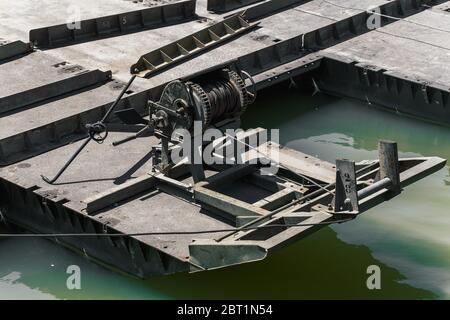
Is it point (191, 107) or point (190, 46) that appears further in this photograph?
point (190, 46)

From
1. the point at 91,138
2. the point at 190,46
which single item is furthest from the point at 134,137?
the point at 190,46

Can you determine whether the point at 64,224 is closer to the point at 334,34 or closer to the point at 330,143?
Result: the point at 330,143

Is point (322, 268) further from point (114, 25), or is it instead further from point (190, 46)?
point (114, 25)

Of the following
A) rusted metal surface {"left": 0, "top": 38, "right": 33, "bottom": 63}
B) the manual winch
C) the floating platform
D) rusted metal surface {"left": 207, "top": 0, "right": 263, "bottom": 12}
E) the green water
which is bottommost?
the green water

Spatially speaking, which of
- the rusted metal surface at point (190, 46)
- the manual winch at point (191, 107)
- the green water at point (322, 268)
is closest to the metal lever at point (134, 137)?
the manual winch at point (191, 107)

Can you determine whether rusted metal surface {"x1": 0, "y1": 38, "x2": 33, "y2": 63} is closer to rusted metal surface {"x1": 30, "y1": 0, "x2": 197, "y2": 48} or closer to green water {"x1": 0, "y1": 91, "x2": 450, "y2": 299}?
rusted metal surface {"x1": 30, "y1": 0, "x2": 197, "y2": 48}

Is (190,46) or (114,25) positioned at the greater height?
(114,25)

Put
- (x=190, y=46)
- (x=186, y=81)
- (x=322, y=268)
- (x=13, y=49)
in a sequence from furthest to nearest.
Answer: (x=190, y=46) < (x=13, y=49) < (x=322, y=268) < (x=186, y=81)

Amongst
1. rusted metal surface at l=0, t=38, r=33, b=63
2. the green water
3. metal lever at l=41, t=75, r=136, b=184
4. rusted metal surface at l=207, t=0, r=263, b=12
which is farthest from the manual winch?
rusted metal surface at l=207, t=0, r=263, b=12

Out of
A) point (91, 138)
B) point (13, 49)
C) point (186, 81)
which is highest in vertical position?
point (186, 81)
